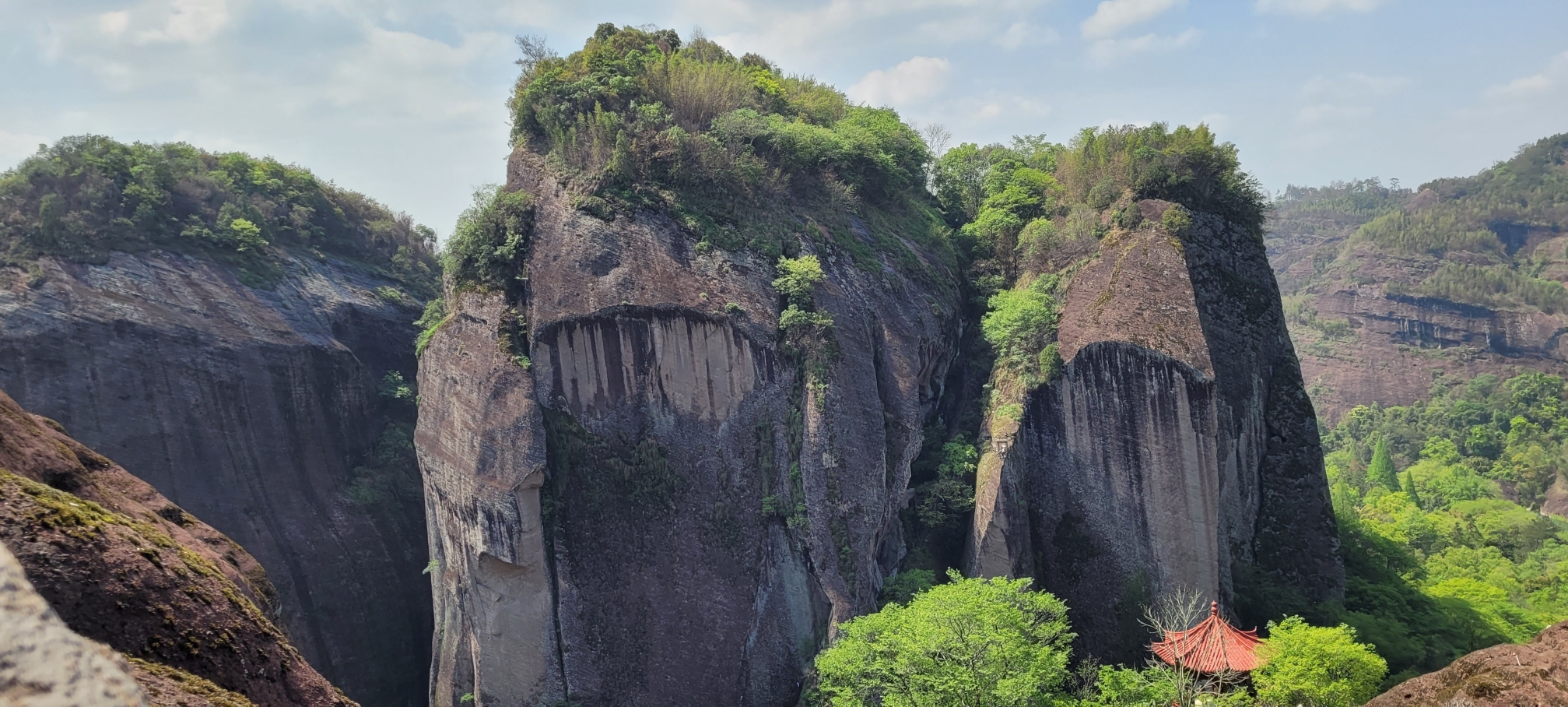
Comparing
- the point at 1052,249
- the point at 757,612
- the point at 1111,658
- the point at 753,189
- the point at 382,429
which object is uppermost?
the point at 753,189

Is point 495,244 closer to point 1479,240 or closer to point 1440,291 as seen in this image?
point 1440,291

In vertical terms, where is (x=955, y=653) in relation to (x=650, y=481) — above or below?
below

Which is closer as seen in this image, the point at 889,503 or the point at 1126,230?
the point at 889,503

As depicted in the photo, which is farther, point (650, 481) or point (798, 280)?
point (798, 280)

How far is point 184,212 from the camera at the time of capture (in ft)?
89.8

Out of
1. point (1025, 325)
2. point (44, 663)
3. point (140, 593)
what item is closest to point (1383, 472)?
point (1025, 325)

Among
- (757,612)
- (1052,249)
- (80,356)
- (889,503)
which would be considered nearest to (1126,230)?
(1052,249)

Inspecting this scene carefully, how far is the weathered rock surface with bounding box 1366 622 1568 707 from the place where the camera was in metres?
8.05

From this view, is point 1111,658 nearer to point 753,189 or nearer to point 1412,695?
point 1412,695

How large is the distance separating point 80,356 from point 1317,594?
31785mm

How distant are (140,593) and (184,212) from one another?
2802 centimetres

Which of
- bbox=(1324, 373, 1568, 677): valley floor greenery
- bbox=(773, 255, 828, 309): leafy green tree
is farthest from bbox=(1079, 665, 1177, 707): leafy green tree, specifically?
bbox=(773, 255, 828, 309): leafy green tree

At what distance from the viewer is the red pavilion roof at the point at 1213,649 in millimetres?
16312

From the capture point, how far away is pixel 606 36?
27.3m
